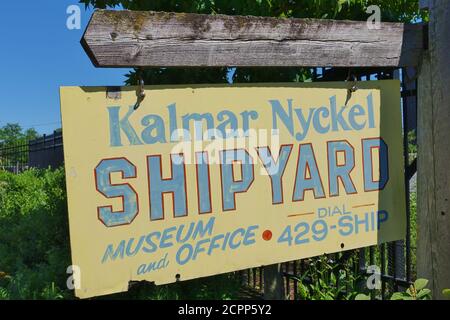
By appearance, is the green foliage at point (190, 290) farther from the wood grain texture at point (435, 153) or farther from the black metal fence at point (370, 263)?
the wood grain texture at point (435, 153)

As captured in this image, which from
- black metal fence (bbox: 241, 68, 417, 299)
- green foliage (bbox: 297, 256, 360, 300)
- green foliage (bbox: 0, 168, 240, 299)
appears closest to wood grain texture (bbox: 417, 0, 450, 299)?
black metal fence (bbox: 241, 68, 417, 299)

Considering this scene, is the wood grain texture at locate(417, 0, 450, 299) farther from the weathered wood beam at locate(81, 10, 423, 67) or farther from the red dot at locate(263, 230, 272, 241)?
the red dot at locate(263, 230, 272, 241)

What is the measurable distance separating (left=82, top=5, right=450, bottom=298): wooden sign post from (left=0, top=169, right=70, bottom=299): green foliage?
1.22m

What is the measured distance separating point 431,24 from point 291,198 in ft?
4.28

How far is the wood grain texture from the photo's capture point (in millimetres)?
2514

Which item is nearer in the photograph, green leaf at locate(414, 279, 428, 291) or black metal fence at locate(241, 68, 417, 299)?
green leaf at locate(414, 279, 428, 291)

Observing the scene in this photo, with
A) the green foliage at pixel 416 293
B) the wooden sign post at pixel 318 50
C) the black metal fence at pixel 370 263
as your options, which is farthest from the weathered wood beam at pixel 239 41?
the green foliage at pixel 416 293

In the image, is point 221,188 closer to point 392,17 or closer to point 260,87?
point 260,87

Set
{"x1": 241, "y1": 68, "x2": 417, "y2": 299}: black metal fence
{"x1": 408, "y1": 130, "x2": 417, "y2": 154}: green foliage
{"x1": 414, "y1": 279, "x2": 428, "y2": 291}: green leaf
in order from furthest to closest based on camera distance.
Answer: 1. {"x1": 408, "y1": 130, "x2": 417, "y2": 154}: green foliage
2. {"x1": 241, "y1": 68, "x2": 417, "y2": 299}: black metal fence
3. {"x1": 414, "y1": 279, "x2": 428, "y2": 291}: green leaf

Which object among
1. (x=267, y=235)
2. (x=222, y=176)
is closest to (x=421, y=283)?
(x=267, y=235)

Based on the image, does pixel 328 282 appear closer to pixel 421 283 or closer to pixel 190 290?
pixel 421 283
